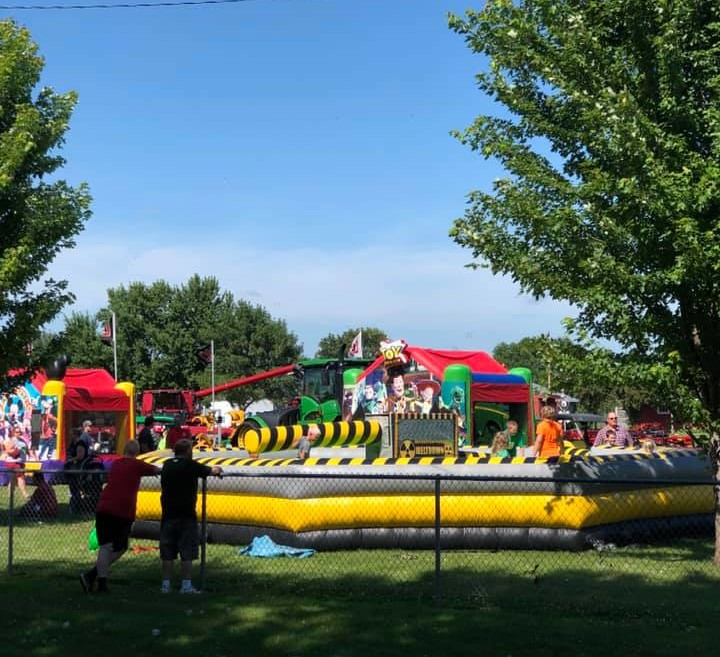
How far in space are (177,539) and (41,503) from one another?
27.0ft

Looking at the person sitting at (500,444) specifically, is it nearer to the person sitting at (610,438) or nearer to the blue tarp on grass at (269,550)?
the person sitting at (610,438)

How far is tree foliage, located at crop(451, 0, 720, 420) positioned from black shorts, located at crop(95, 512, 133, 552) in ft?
19.5

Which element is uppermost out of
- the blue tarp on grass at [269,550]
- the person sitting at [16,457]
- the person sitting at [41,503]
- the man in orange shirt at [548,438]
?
the man in orange shirt at [548,438]

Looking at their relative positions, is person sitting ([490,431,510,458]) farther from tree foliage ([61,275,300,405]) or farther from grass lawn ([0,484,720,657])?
tree foliage ([61,275,300,405])

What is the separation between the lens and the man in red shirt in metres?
9.77

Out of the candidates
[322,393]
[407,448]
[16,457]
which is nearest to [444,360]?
[322,393]

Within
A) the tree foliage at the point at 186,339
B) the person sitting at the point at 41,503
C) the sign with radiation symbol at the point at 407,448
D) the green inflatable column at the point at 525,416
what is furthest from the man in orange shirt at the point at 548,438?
the tree foliage at the point at 186,339

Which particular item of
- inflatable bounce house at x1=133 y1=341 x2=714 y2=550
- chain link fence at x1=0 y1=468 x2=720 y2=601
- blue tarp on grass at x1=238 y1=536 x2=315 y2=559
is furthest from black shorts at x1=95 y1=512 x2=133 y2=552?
blue tarp on grass at x1=238 y1=536 x2=315 y2=559

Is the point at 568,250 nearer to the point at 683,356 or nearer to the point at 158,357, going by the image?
the point at 683,356

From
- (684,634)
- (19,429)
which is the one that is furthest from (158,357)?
(684,634)

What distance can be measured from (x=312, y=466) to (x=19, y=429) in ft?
41.8

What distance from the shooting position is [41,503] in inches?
669

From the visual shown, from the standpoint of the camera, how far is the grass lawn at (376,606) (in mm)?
7586

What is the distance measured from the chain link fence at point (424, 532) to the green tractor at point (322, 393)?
14.7 m
